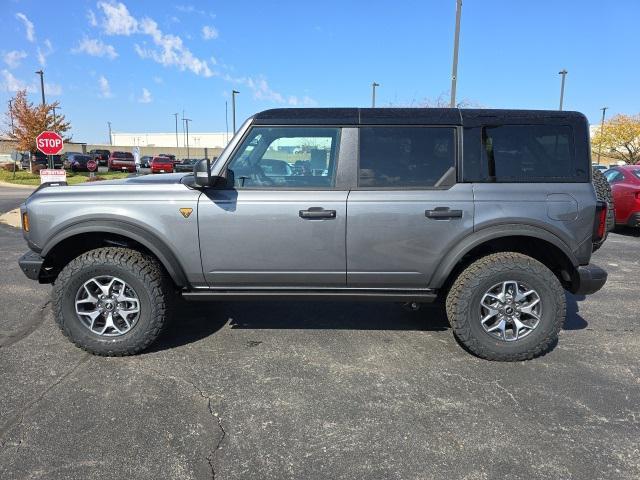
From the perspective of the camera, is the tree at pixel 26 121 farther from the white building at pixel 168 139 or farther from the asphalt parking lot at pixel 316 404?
the white building at pixel 168 139

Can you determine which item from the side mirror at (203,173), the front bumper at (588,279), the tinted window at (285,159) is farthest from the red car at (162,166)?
the front bumper at (588,279)

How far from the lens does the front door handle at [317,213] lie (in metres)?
3.54

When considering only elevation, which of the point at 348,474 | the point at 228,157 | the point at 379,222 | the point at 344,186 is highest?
the point at 228,157

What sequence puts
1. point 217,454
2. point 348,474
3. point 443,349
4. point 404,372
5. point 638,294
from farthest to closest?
point 638,294
point 443,349
point 404,372
point 217,454
point 348,474

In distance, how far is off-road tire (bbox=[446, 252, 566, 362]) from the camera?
3.57m

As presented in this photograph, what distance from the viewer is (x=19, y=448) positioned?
2543mm

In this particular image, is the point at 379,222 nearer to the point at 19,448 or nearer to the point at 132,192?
the point at 132,192

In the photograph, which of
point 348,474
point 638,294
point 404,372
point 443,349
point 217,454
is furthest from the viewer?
point 638,294

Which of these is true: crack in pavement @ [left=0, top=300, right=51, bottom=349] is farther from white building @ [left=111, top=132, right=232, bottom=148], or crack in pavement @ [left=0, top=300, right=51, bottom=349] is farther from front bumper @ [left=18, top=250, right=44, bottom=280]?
white building @ [left=111, top=132, right=232, bottom=148]

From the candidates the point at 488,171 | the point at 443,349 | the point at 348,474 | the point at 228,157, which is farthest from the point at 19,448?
the point at 488,171

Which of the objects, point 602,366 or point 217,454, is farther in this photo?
point 602,366

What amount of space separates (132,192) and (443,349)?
2.86m

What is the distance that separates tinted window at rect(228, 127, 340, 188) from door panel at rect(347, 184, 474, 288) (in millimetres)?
371

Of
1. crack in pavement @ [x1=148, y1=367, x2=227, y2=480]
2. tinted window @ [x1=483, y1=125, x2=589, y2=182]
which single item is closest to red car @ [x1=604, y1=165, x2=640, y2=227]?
tinted window @ [x1=483, y1=125, x2=589, y2=182]
